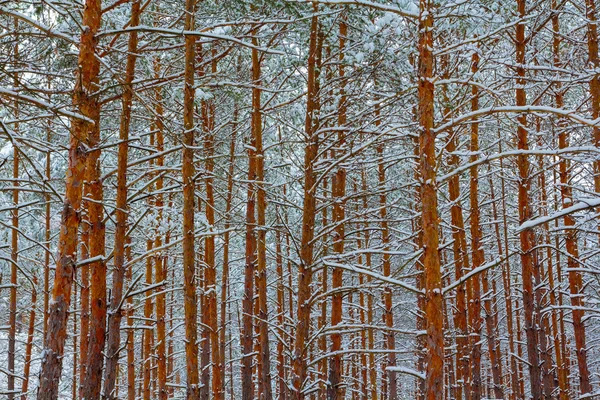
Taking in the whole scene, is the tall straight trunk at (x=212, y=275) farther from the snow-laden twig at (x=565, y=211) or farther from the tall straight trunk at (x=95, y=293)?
the snow-laden twig at (x=565, y=211)

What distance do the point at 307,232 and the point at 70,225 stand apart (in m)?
3.30

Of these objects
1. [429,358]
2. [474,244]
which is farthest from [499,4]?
[474,244]

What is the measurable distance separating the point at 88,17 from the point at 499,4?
516 centimetres

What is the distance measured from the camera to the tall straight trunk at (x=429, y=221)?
549cm

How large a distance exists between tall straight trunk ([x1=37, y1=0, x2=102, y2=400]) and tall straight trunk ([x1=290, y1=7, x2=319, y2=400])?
2.99 m

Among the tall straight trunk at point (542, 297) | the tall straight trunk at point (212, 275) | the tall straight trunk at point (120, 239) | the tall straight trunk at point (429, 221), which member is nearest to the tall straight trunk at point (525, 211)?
the tall straight trunk at point (542, 297)

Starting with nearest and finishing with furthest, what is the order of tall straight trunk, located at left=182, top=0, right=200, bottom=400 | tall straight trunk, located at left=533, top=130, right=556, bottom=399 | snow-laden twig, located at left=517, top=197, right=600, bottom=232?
snow-laden twig, located at left=517, top=197, right=600, bottom=232
tall straight trunk, located at left=182, top=0, right=200, bottom=400
tall straight trunk, located at left=533, top=130, right=556, bottom=399

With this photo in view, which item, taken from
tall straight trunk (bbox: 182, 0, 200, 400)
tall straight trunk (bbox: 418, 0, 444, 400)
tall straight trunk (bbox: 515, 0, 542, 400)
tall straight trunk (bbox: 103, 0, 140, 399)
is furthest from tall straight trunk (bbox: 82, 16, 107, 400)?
tall straight trunk (bbox: 515, 0, 542, 400)

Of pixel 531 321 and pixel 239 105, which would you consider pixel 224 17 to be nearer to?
pixel 239 105

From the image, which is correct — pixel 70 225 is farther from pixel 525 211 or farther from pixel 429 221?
pixel 525 211

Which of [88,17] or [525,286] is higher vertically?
[88,17]

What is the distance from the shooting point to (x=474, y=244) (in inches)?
443

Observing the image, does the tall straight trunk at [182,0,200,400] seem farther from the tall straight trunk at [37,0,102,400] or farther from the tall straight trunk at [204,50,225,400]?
the tall straight trunk at [204,50,225,400]

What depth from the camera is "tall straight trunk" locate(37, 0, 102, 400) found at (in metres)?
5.16
